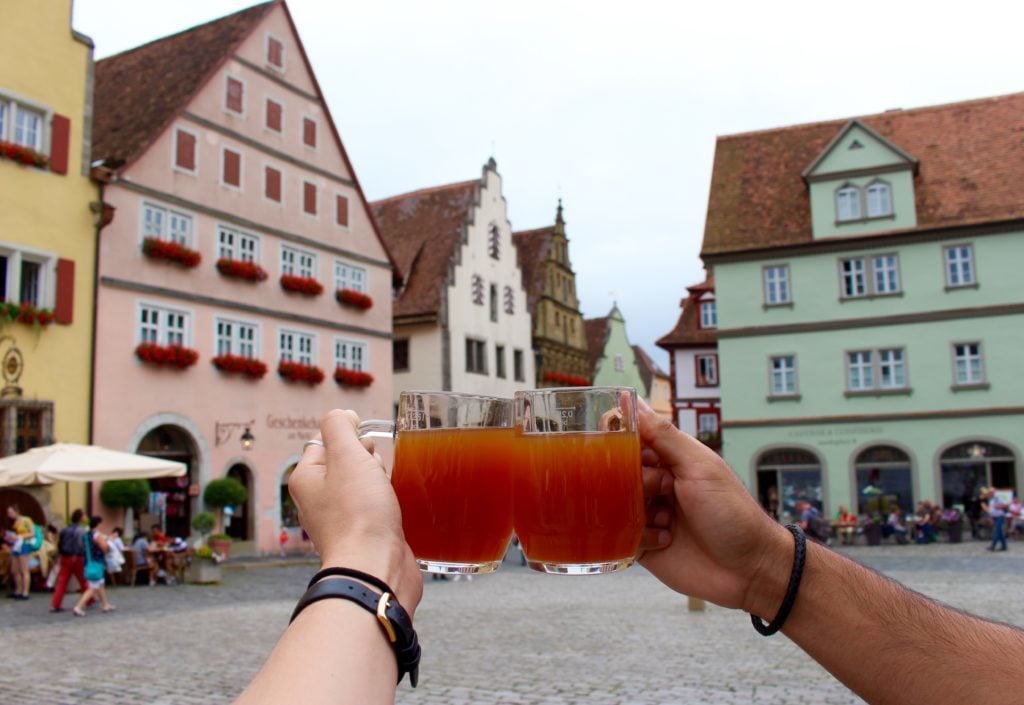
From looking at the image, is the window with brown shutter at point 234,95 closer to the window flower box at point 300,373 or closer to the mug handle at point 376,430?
the window flower box at point 300,373

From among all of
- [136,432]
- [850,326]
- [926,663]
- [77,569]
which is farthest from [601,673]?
[850,326]

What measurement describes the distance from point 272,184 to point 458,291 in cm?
994

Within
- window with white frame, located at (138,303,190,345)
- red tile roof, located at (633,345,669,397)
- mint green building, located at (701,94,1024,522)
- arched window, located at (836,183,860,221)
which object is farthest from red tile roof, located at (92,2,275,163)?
red tile roof, located at (633,345,669,397)

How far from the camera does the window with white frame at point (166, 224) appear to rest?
22047mm

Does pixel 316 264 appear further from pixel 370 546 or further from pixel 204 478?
pixel 370 546

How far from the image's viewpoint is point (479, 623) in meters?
11.6

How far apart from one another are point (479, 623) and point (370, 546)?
10451 millimetres

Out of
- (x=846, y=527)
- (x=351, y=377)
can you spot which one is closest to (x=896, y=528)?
(x=846, y=527)

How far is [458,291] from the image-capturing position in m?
34.2

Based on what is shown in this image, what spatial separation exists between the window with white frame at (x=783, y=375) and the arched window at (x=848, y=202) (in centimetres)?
475

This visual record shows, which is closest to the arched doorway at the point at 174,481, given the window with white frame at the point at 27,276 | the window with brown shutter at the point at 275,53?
the window with white frame at the point at 27,276

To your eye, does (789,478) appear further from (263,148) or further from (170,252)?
(170,252)

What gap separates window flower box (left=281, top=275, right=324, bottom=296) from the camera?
83.8ft

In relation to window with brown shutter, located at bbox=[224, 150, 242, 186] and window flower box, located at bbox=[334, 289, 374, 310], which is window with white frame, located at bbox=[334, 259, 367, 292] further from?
window with brown shutter, located at bbox=[224, 150, 242, 186]
